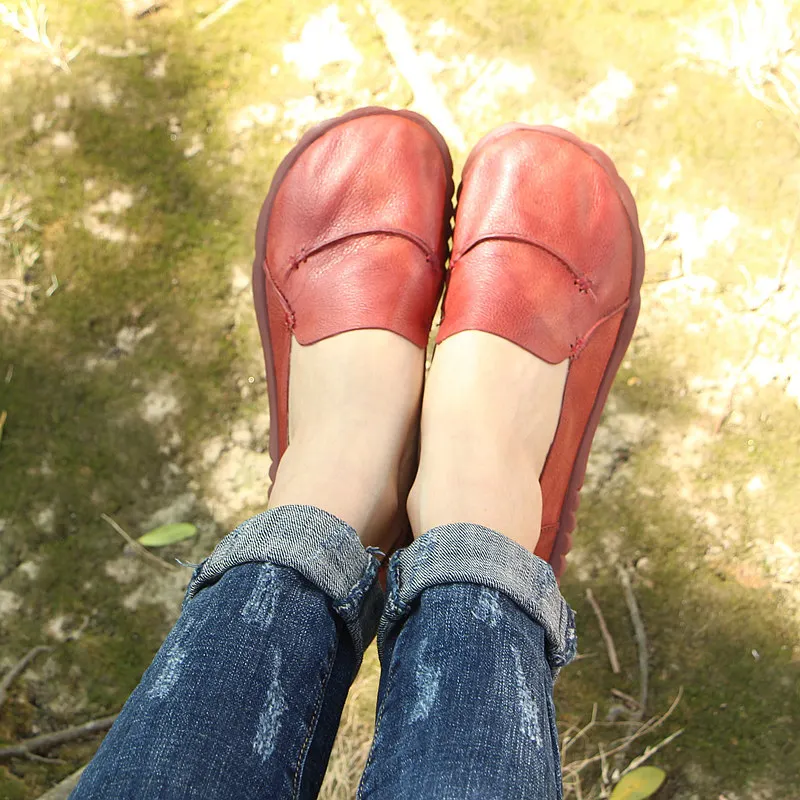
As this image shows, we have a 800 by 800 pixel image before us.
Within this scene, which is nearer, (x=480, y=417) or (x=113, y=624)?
(x=480, y=417)

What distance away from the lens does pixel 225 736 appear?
2.44ft

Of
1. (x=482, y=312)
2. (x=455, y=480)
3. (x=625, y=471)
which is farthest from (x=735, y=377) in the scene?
(x=455, y=480)

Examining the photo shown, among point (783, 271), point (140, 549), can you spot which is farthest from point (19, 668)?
point (783, 271)

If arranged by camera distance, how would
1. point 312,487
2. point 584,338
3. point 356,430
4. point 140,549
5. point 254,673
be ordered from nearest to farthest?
1. point 254,673
2. point 312,487
3. point 356,430
4. point 584,338
5. point 140,549

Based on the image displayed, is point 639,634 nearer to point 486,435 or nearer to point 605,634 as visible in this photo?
point 605,634

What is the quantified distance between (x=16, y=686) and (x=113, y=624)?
0.68ft

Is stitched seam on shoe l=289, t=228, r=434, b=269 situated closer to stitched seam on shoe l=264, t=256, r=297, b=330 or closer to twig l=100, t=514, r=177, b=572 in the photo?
stitched seam on shoe l=264, t=256, r=297, b=330

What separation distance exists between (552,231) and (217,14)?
763 mm

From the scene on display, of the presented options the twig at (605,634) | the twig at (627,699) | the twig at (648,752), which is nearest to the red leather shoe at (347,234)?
the twig at (605,634)

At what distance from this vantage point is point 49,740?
4.34 feet

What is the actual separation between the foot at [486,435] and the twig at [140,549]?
1.80 feet

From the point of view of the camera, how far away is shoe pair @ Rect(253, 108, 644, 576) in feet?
4.10

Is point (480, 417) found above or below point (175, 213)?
below

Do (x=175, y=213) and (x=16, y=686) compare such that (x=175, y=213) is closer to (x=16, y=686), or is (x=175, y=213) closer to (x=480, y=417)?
(x=480, y=417)
